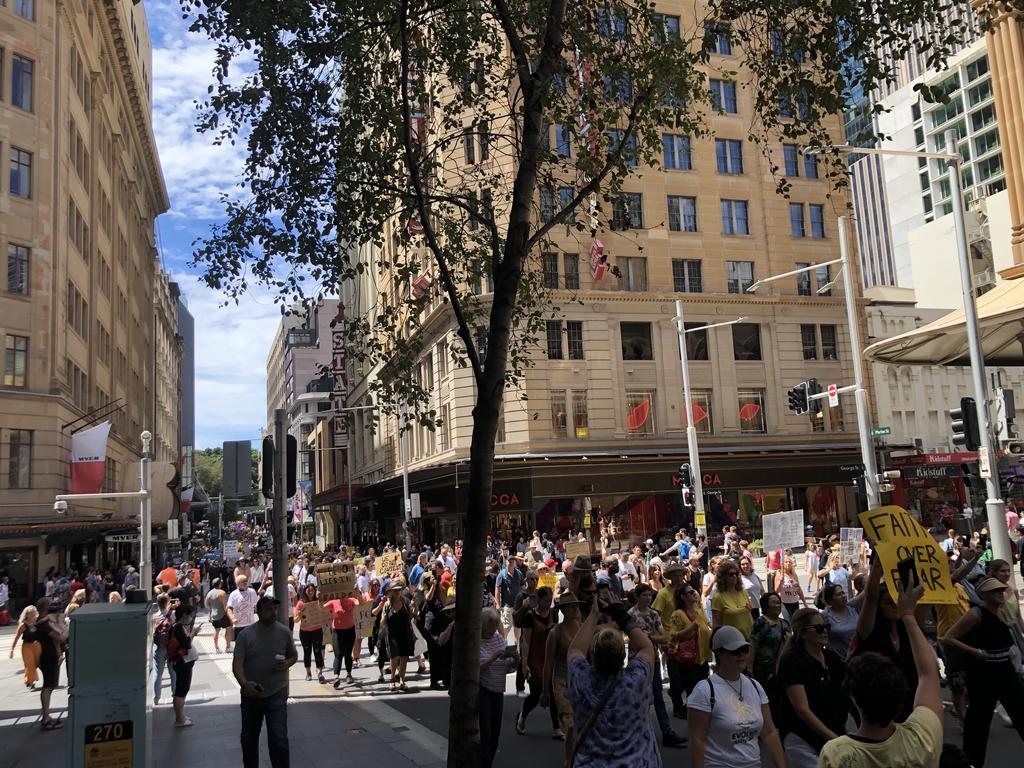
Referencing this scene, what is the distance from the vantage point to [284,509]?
1056cm

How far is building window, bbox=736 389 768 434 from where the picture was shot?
43.6 metres

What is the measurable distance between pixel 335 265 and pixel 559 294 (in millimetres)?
31287

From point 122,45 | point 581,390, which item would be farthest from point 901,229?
point 122,45

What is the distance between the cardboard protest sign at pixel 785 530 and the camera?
19.4 m

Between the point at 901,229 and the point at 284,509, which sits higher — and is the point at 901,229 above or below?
above

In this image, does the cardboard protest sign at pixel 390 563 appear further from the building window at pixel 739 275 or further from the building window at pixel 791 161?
the building window at pixel 791 161

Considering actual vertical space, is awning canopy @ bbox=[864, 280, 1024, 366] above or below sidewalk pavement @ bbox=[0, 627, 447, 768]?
above

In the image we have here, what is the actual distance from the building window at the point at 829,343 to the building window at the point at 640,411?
10.6m

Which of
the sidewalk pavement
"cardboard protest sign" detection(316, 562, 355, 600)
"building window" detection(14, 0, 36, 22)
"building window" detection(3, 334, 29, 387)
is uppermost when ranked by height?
"building window" detection(14, 0, 36, 22)

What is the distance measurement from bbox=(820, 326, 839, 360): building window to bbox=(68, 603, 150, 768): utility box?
4381 cm

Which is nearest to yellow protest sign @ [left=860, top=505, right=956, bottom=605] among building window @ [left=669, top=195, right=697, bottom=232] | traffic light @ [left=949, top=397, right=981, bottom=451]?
traffic light @ [left=949, top=397, right=981, bottom=451]

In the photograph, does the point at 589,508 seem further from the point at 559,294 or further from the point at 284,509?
the point at 284,509

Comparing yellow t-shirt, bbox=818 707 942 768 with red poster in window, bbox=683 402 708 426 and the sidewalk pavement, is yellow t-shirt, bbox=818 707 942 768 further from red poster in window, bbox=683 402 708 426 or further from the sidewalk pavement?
red poster in window, bbox=683 402 708 426

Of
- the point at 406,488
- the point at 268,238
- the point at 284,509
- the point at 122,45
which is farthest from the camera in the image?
the point at 122,45
